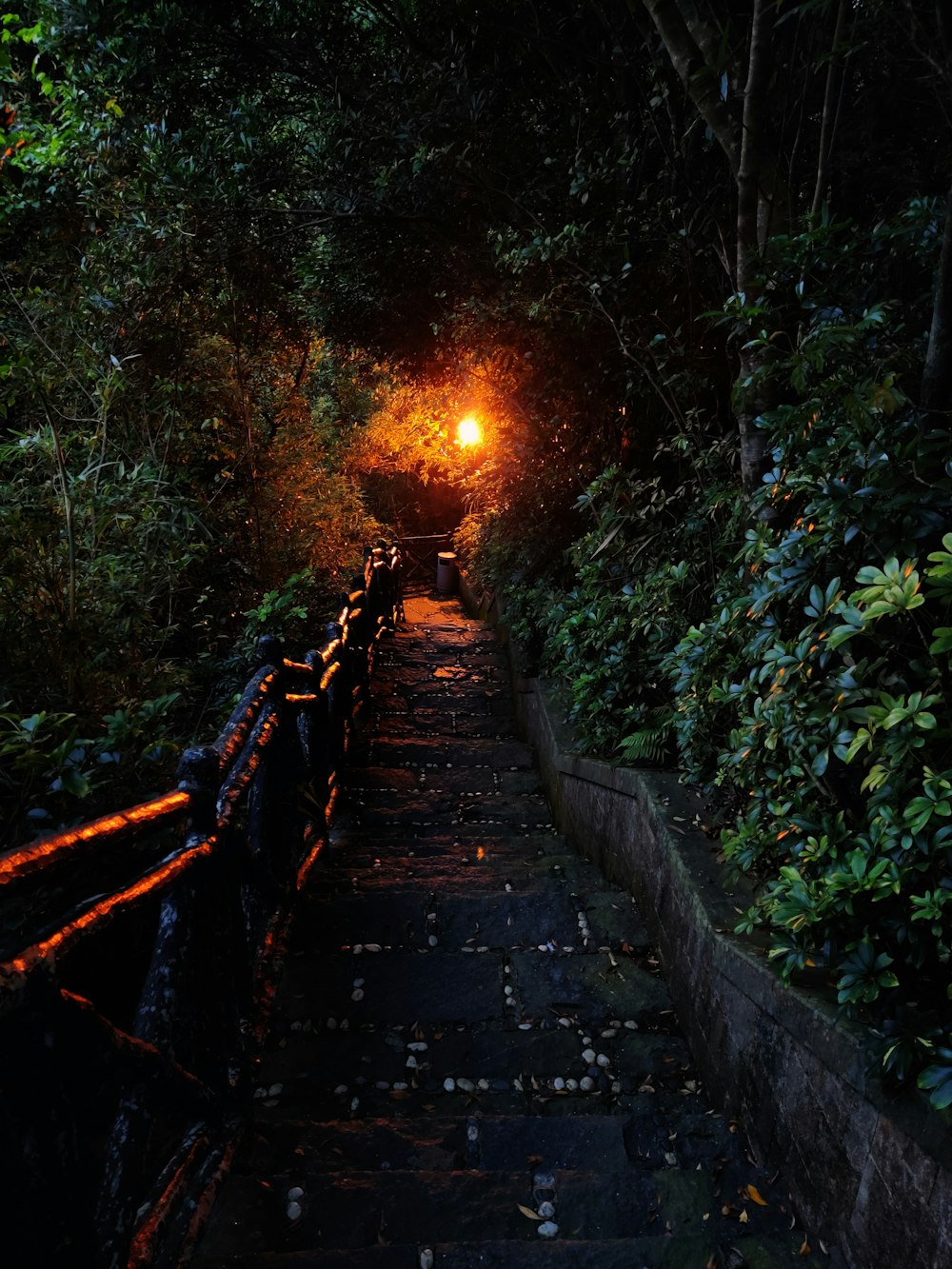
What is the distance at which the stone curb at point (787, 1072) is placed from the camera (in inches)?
60.7

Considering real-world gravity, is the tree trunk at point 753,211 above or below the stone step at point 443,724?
above

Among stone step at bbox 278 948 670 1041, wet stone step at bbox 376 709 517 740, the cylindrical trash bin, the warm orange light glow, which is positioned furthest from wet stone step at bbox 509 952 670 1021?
the cylindrical trash bin

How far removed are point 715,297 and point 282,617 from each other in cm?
414

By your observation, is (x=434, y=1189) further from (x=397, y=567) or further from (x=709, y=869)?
(x=397, y=567)

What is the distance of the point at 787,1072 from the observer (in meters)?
2.00

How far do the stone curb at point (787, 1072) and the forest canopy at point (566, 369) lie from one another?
0.12 metres

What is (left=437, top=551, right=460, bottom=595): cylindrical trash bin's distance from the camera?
17.2 metres

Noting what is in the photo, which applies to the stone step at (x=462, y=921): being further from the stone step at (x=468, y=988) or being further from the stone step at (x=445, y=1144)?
the stone step at (x=445, y=1144)

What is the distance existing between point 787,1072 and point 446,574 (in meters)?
15.6

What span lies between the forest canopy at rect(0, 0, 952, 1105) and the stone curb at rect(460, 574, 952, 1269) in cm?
12

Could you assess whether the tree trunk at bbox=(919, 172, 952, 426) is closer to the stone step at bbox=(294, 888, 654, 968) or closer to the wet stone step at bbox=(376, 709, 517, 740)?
the stone step at bbox=(294, 888, 654, 968)

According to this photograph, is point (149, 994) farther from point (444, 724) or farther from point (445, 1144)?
point (444, 724)

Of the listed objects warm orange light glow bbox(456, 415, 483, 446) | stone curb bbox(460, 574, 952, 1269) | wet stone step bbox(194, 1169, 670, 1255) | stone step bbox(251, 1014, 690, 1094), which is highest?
warm orange light glow bbox(456, 415, 483, 446)

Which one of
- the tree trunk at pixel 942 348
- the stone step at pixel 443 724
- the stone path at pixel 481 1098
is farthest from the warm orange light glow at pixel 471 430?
the tree trunk at pixel 942 348
